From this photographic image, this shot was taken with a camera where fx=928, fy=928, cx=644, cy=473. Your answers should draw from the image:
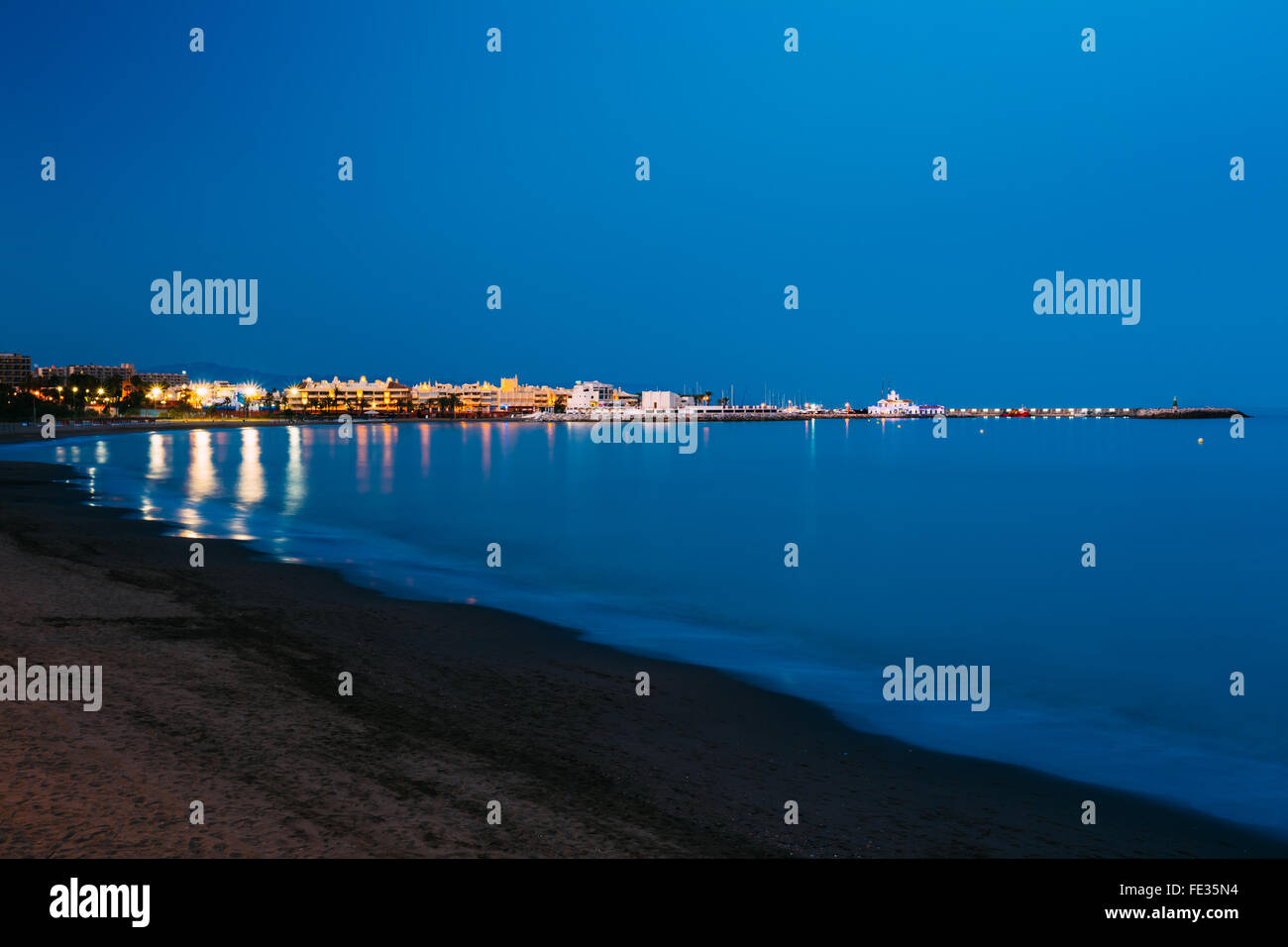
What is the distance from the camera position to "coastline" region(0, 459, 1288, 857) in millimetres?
7070

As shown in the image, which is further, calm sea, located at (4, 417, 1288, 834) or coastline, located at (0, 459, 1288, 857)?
calm sea, located at (4, 417, 1288, 834)

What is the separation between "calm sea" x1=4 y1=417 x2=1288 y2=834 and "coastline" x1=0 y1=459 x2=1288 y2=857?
68.0 inches

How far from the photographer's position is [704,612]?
21094 mm

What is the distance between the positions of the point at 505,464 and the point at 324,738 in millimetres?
70572

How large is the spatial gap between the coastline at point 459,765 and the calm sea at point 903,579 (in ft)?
5.67

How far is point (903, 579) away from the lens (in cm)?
2697

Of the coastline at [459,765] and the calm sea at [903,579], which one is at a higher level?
the coastline at [459,765]

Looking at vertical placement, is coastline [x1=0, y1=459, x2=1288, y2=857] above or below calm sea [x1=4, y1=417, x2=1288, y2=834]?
above

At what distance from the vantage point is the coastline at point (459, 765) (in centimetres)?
707

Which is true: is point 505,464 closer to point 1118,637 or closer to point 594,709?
point 1118,637

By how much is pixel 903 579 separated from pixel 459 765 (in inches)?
807

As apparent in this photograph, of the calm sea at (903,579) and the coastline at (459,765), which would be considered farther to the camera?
the calm sea at (903,579)

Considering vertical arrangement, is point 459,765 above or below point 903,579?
above

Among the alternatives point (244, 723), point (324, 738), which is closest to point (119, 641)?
point (244, 723)
